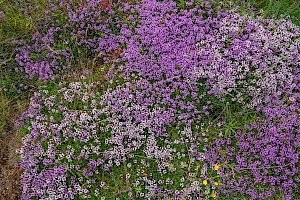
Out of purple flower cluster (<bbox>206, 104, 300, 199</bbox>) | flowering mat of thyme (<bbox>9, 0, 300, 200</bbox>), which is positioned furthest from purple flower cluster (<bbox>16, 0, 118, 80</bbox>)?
purple flower cluster (<bbox>206, 104, 300, 199</bbox>)

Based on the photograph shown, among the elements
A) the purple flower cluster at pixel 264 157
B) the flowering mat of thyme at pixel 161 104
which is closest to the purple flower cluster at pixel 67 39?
the flowering mat of thyme at pixel 161 104

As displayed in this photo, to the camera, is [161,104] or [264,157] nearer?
[264,157]

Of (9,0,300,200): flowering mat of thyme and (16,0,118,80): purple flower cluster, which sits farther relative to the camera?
(16,0,118,80): purple flower cluster

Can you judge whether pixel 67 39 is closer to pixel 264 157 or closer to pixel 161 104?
pixel 161 104

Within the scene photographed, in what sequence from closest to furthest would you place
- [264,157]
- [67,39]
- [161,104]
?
[264,157], [161,104], [67,39]

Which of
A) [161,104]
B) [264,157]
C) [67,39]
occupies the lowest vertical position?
[264,157]

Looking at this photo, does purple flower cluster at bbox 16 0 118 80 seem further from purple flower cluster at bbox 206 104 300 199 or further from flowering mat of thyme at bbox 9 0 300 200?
purple flower cluster at bbox 206 104 300 199

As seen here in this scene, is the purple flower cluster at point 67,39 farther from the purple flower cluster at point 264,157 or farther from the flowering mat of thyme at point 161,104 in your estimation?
the purple flower cluster at point 264,157

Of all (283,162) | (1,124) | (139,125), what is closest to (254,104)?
(283,162)

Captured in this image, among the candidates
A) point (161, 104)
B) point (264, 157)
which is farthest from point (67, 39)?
point (264, 157)
